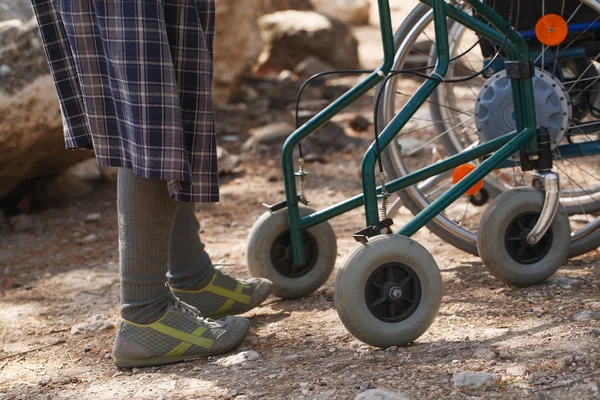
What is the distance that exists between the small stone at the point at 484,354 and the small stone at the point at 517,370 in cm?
8

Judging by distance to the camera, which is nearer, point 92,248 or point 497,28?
point 497,28

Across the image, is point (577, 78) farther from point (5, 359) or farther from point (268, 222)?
point (5, 359)

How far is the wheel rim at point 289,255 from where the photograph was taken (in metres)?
2.56

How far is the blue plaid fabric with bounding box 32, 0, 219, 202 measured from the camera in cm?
185

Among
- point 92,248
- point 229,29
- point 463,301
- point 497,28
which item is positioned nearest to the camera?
point 497,28

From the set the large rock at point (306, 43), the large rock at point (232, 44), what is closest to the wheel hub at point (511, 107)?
the large rock at point (232, 44)

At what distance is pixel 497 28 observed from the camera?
223cm

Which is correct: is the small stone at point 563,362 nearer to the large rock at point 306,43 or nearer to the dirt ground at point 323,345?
the dirt ground at point 323,345

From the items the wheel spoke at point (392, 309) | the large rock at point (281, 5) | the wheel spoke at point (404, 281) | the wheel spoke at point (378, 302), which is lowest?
the wheel spoke at point (392, 309)

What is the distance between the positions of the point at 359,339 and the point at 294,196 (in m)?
0.58

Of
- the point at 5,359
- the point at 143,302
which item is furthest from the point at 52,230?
the point at 143,302

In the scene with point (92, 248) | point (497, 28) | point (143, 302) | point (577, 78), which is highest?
point (497, 28)

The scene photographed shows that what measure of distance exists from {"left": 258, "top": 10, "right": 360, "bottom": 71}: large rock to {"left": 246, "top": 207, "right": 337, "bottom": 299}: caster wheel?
508 cm

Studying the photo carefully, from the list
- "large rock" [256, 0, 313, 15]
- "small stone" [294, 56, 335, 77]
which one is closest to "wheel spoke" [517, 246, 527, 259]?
"small stone" [294, 56, 335, 77]
